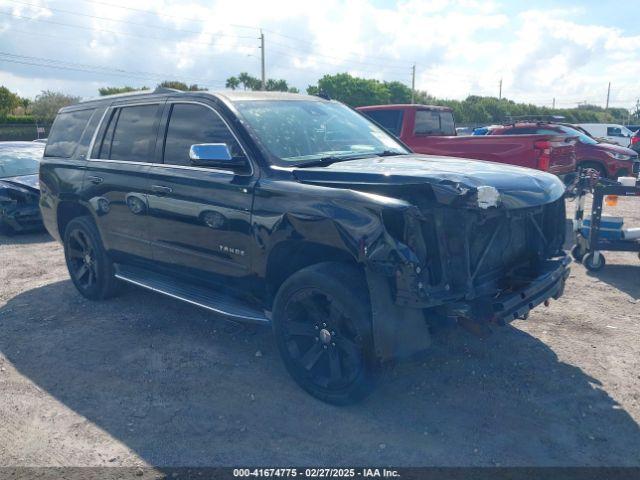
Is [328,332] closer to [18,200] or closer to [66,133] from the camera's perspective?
[66,133]

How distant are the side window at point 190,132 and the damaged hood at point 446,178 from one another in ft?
2.56

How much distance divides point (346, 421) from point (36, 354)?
2.76 m

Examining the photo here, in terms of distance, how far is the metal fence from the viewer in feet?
137

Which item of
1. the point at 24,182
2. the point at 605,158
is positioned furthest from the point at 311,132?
the point at 605,158

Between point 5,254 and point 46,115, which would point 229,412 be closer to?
point 5,254

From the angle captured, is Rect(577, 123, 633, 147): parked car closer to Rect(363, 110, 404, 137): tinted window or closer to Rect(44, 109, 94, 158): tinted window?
Rect(363, 110, 404, 137): tinted window

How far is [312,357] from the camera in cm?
378

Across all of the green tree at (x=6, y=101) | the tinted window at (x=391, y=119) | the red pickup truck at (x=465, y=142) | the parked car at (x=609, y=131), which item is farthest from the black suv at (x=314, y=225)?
the green tree at (x=6, y=101)

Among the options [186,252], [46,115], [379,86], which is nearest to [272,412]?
[186,252]

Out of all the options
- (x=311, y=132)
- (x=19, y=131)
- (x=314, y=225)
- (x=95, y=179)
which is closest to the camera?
(x=314, y=225)

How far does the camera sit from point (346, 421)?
3.55 meters

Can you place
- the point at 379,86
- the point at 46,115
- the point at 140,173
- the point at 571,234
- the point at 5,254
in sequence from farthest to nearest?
the point at 379,86 < the point at 46,115 < the point at 5,254 < the point at 571,234 < the point at 140,173

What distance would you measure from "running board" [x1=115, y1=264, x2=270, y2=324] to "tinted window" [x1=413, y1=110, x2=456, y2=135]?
6.91 meters

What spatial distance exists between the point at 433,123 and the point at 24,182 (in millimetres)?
7498
